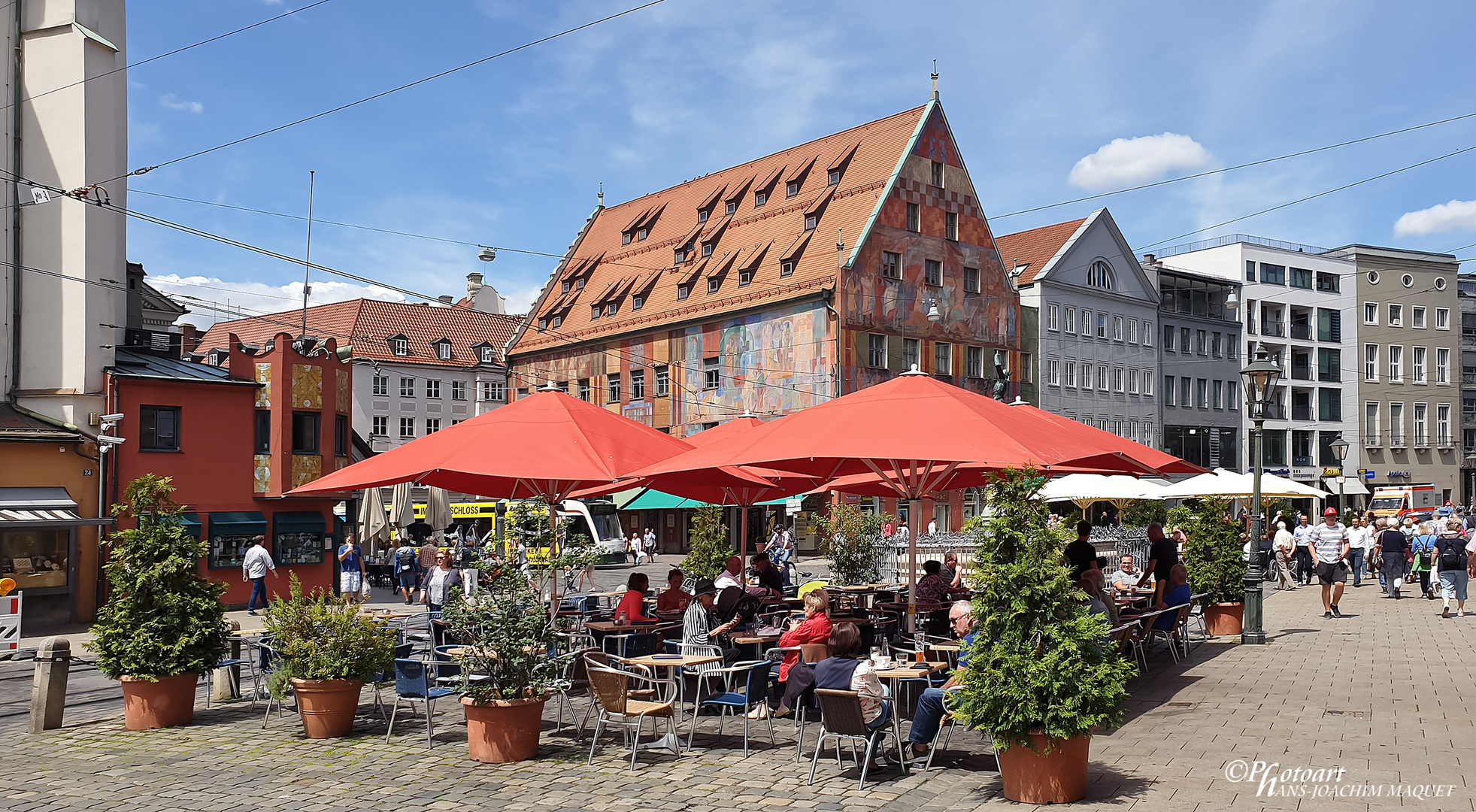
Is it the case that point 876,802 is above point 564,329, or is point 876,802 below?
below

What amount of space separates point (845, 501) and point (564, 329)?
2043cm

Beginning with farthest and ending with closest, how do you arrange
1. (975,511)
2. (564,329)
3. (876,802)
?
1. (564,329)
2. (975,511)
3. (876,802)

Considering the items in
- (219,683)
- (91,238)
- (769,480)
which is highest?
(91,238)

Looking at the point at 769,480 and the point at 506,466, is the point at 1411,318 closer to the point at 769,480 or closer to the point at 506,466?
the point at 769,480

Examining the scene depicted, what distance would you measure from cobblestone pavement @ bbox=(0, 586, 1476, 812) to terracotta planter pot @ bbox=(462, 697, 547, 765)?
151 millimetres

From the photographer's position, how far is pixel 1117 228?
61.3 meters

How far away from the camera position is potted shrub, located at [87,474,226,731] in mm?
11898

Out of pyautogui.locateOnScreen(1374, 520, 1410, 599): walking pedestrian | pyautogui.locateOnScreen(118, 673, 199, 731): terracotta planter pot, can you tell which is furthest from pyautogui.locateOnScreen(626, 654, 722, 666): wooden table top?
pyautogui.locateOnScreen(1374, 520, 1410, 599): walking pedestrian

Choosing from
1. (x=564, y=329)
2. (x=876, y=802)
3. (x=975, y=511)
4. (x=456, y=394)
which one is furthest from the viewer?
(x=456, y=394)

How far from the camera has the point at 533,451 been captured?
1347cm

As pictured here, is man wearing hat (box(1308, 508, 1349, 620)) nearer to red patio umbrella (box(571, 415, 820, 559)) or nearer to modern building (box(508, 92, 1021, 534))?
red patio umbrella (box(571, 415, 820, 559))

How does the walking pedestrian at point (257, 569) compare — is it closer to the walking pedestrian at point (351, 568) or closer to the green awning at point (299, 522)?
the walking pedestrian at point (351, 568)

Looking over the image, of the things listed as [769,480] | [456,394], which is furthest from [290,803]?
[456,394]

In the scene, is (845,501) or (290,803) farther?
(845,501)
